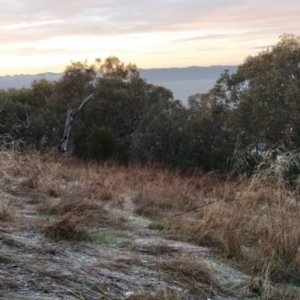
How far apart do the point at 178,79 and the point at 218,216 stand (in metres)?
35.6

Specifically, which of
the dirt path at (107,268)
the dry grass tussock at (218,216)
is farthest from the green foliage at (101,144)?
the dirt path at (107,268)

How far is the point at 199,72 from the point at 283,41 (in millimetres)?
13356

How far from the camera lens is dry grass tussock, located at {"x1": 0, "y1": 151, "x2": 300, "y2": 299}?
151 inches

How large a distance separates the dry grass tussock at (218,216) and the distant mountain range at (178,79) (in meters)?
23.0

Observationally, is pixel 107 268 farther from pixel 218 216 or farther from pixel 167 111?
pixel 167 111

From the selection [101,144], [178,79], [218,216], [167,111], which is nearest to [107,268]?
[218,216]

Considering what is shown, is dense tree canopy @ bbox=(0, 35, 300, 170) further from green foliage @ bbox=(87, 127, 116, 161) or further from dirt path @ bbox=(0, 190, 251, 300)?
dirt path @ bbox=(0, 190, 251, 300)

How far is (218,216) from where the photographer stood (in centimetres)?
459

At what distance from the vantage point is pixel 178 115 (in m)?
25.7

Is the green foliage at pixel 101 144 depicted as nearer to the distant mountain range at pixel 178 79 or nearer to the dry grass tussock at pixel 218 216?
the distant mountain range at pixel 178 79

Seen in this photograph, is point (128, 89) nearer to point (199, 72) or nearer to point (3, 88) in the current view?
point (199, 72)

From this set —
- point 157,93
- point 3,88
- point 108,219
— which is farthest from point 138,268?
point 3,88

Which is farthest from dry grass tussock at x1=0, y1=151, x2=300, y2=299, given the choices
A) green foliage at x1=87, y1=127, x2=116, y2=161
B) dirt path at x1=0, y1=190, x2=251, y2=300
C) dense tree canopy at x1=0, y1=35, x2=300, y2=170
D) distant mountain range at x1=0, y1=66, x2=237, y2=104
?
distant mountain range at x1=0, y1=66, x2=237, y2=104

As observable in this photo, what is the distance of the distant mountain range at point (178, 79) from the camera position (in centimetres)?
3192
